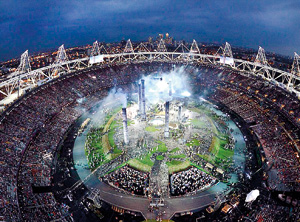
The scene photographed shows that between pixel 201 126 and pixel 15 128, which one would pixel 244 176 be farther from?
pixel 15 128

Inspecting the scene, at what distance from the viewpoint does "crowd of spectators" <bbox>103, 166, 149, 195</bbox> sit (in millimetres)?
43500

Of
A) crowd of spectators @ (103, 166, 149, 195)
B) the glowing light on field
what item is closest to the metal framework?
the glowing light on field

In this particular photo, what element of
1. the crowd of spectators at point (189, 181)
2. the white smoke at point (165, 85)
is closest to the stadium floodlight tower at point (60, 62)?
the white smoke at point (165, 85)

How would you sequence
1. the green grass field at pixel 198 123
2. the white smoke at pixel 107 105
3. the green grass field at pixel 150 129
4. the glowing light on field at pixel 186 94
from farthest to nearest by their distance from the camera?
the glowing light on field at pixel 186 94 → the white smoke at pixel 107 105 → the green grass field at pixel 198 123 → the green grass field at pixel 150 129

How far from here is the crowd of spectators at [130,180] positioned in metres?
43.5

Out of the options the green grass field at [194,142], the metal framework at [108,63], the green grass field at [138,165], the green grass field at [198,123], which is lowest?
the green grass field at [138,165]

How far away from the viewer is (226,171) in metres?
48.1

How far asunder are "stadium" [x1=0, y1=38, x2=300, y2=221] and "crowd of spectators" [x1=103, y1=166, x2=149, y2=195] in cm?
23

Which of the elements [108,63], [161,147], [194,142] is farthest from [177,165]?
[108,63]

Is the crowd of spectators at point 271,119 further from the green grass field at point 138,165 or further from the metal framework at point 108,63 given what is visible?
the green grass field at point 138,165

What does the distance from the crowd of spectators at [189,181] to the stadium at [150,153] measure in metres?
0.20

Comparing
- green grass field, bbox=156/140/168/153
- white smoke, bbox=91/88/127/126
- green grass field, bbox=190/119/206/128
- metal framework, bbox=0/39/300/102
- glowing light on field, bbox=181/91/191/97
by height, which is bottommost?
green grass field, bbox=156/140/168/153

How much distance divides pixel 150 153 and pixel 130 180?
10.5 m

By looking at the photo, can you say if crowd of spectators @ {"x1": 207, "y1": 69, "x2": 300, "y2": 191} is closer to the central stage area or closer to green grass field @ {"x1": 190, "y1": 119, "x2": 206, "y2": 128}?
the central stage area
